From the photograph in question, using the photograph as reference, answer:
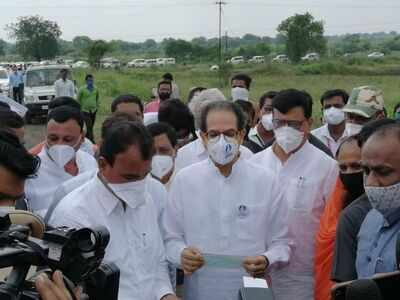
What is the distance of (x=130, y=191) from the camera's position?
300 centimetres

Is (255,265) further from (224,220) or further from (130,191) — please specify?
(130,191)

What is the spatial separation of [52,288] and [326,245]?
80.7 inches

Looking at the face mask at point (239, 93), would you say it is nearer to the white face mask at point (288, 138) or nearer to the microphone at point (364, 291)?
the white face mask at point (288, 138)

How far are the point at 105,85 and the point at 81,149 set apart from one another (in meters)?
31.3

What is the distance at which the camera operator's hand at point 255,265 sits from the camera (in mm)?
3359

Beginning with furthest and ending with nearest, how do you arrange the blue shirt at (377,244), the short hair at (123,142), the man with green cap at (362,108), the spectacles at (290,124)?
1. the man with green cap at (362,108)
2. the spectacles at (290,124)
3. the short hair at (123,142)
4. the blue shirt at (377,244)

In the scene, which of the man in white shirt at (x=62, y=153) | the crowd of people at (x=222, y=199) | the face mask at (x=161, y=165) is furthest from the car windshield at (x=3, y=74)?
the face mask at (x=161, y=165)

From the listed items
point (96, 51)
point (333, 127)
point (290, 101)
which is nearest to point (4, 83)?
point (333, 127)

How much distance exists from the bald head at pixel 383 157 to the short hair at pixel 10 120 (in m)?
2.45

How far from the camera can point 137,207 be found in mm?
3074

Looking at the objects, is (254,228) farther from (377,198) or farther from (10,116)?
(10,116)

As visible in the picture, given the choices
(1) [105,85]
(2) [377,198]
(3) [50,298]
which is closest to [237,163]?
(2) [377,198]

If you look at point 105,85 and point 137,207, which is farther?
point 105,85

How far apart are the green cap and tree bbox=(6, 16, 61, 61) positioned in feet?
179
